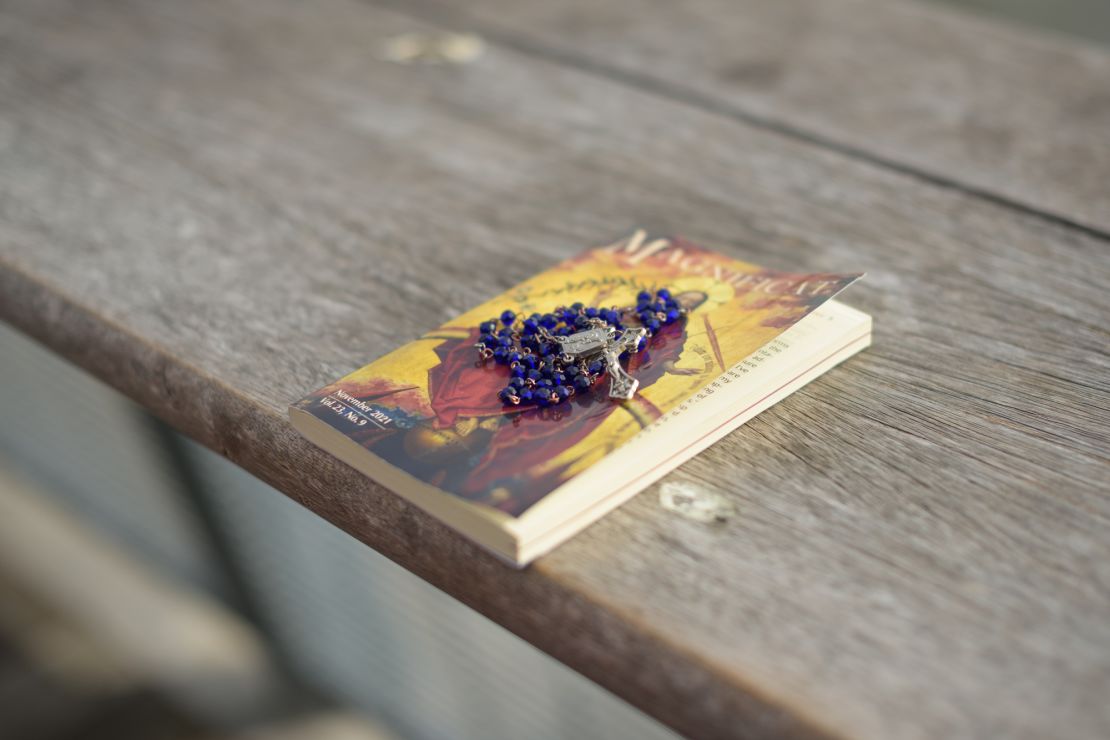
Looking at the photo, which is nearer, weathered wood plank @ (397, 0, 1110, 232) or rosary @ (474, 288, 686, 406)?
rosary @ (474, 288, 686, 406)

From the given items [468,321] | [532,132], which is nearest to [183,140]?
[532,132]

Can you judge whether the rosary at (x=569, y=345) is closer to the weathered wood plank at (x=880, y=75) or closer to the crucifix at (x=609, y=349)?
the crucifix at (x=609, y=349)

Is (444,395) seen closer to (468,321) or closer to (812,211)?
(468,321)

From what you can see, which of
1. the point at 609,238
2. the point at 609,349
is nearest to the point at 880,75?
the point at 609,238

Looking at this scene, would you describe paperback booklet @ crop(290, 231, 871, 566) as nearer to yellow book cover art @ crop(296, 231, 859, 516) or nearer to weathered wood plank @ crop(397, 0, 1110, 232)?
yellow book cover art @ crop(296, 231, 859, 516)

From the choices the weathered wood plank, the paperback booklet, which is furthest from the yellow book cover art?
the weathered wood plank

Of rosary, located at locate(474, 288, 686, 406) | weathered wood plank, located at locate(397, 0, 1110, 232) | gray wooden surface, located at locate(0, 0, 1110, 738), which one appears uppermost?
weathered wood plank, located at locate(397, 0, 1110, 232)

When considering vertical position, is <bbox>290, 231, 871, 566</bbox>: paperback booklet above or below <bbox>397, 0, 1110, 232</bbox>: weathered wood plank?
below
